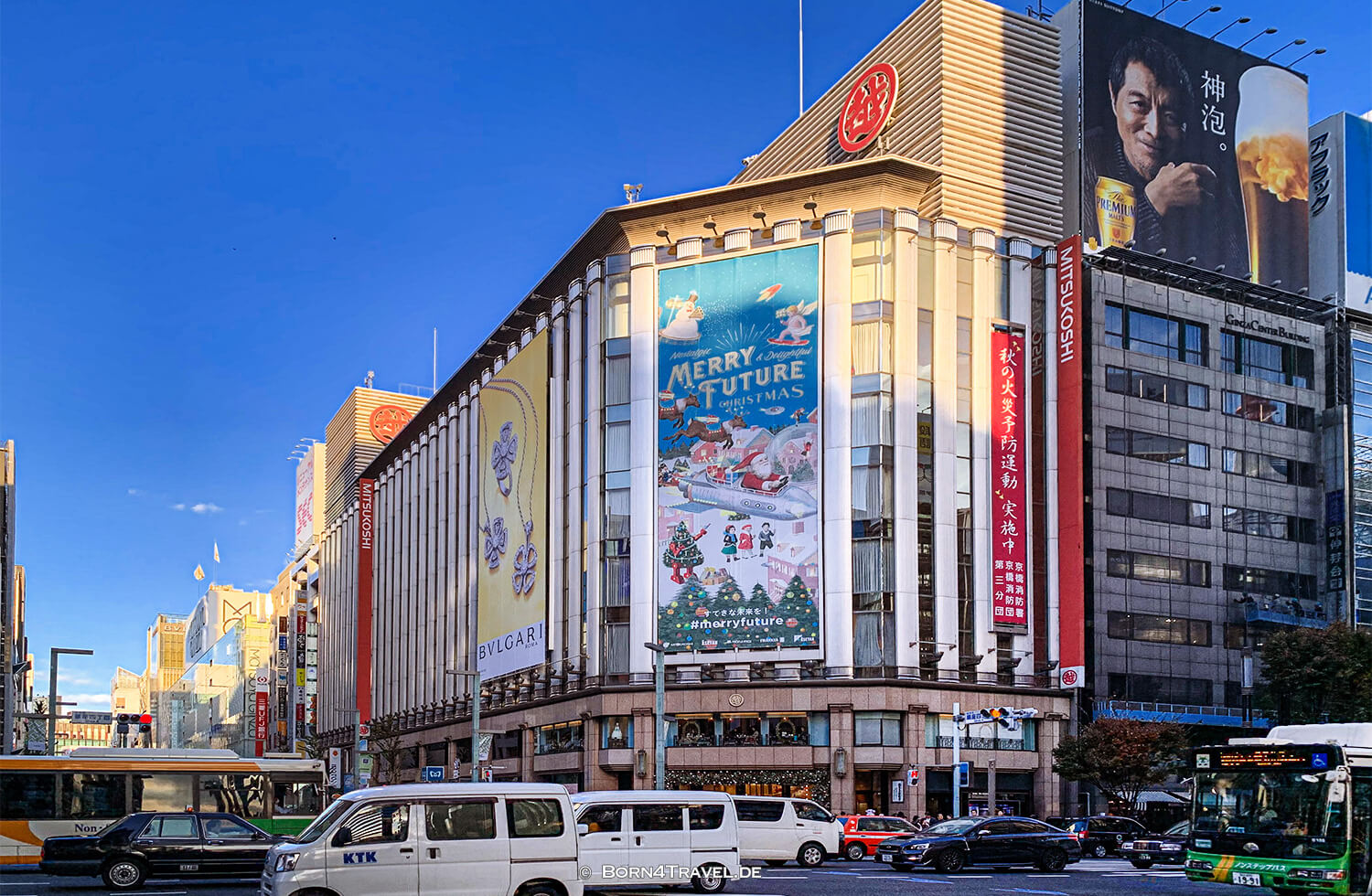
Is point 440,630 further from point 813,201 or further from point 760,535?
point 813,201

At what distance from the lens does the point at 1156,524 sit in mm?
74500

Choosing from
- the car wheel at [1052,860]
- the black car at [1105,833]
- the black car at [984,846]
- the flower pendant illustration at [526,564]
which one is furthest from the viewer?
the flower pendant illustration at [526,564]

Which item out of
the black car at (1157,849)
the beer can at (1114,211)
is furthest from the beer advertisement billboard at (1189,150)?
the black car at (1157,849)

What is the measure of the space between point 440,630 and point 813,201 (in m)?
44.5

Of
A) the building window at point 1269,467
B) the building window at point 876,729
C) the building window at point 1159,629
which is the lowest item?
the building window at point 876,729

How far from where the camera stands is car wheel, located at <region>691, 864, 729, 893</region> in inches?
1094

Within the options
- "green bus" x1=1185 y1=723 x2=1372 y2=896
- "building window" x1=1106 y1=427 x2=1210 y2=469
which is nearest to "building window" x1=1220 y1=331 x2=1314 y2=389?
"building window" x1=1106 y1=427 x2=1210 y2=469

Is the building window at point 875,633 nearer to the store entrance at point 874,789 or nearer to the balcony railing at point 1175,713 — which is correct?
the store entrance at point 874,789

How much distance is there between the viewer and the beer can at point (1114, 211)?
7612 cm

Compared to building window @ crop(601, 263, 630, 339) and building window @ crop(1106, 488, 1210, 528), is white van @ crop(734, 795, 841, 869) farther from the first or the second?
building window @ crop(1106, 488, 1210, 528)

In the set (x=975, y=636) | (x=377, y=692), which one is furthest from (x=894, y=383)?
(x=377, y=692)

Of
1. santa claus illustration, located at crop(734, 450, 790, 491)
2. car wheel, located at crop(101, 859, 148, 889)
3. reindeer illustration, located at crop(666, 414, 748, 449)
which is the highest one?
reindeer illustration, located at crop(666, 414, 748, 449)

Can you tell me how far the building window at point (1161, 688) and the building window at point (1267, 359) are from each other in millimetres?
18107

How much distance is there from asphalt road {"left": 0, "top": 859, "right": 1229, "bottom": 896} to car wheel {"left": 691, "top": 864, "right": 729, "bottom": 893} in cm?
A: 46
